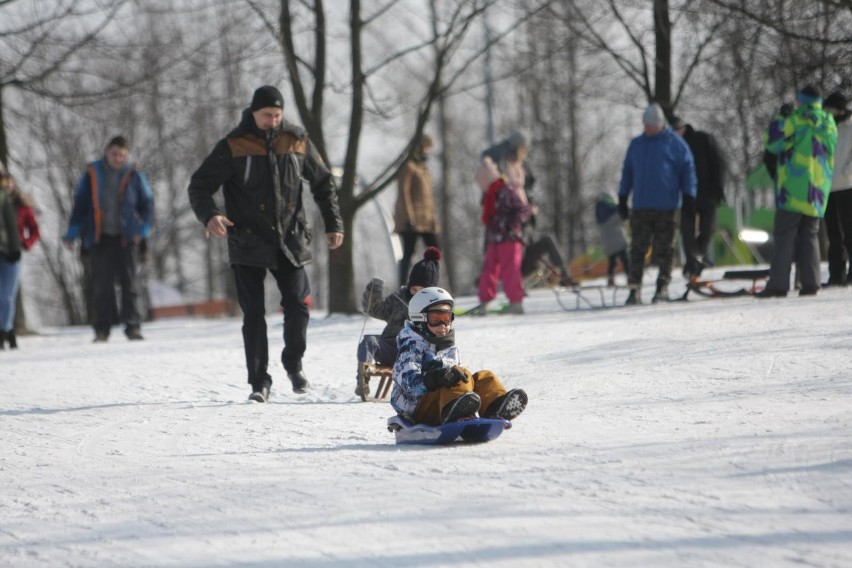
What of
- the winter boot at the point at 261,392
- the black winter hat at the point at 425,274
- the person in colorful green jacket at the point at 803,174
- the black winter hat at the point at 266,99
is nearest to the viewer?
the black winter hat at the point at 425,274

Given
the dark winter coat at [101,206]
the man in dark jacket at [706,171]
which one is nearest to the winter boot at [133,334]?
the dark winter coat at [101,206]

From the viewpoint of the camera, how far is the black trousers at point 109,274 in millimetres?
14797

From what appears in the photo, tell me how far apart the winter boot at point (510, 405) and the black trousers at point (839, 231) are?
8390mm

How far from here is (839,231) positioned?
14445 millimetres

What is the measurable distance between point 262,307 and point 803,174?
609cm

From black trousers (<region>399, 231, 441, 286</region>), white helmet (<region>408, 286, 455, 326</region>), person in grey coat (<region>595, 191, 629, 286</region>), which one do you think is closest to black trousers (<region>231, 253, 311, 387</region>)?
white helmet (<region>408, 286, 455, 326</region>)

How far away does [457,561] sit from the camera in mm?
4414

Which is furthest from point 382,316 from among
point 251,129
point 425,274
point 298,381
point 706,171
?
point 706,171

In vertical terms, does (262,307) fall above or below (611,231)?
below

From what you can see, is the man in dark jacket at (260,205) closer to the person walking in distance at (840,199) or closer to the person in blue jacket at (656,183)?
the person in blue jacket at (656,183)

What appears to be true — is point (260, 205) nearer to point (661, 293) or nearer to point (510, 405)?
point (510, 405)

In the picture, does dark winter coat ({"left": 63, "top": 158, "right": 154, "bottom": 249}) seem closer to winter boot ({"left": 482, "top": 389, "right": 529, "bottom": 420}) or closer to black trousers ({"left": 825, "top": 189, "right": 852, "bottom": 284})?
black trousers ({"left": 825, "top": 189, "right": 852, "bottom": 284})

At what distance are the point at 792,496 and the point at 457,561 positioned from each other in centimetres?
145

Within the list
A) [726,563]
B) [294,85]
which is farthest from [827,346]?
[294,85]
